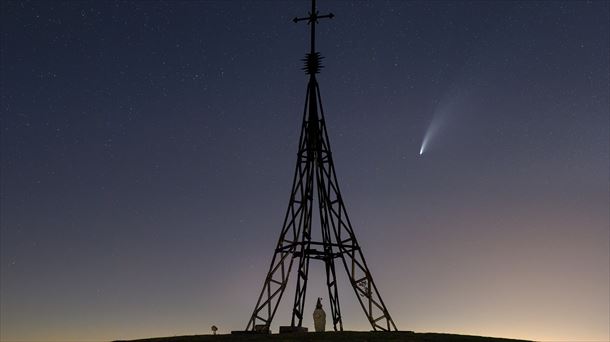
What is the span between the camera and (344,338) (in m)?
26.6

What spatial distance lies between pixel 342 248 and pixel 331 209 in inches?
79.9

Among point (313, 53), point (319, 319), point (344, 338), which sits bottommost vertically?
point (344, 338)

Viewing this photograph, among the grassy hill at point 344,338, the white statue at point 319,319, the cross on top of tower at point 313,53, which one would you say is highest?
the cross on top of tower at point 313,53

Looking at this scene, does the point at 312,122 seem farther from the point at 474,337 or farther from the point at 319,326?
the point at 474,337

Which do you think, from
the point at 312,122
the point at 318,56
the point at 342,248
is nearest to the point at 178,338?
the point at 342,248

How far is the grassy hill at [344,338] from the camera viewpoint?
86.1 feet

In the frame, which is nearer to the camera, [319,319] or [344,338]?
[344,338]

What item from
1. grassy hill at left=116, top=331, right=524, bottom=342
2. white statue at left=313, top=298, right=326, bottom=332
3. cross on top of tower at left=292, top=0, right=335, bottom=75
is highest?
cross on top of tower at left=292, top=0, right=335, bottom=75

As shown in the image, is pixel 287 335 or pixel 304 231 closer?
pixel 287 335

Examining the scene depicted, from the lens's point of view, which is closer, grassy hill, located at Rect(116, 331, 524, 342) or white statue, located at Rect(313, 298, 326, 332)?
grassy hill, located at Rect(116, 331, 524, 342)

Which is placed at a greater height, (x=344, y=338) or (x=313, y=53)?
(x=313, y=53)

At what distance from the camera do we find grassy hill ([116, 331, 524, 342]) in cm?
2625

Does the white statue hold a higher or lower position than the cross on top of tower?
lower

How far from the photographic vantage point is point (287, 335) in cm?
2772
